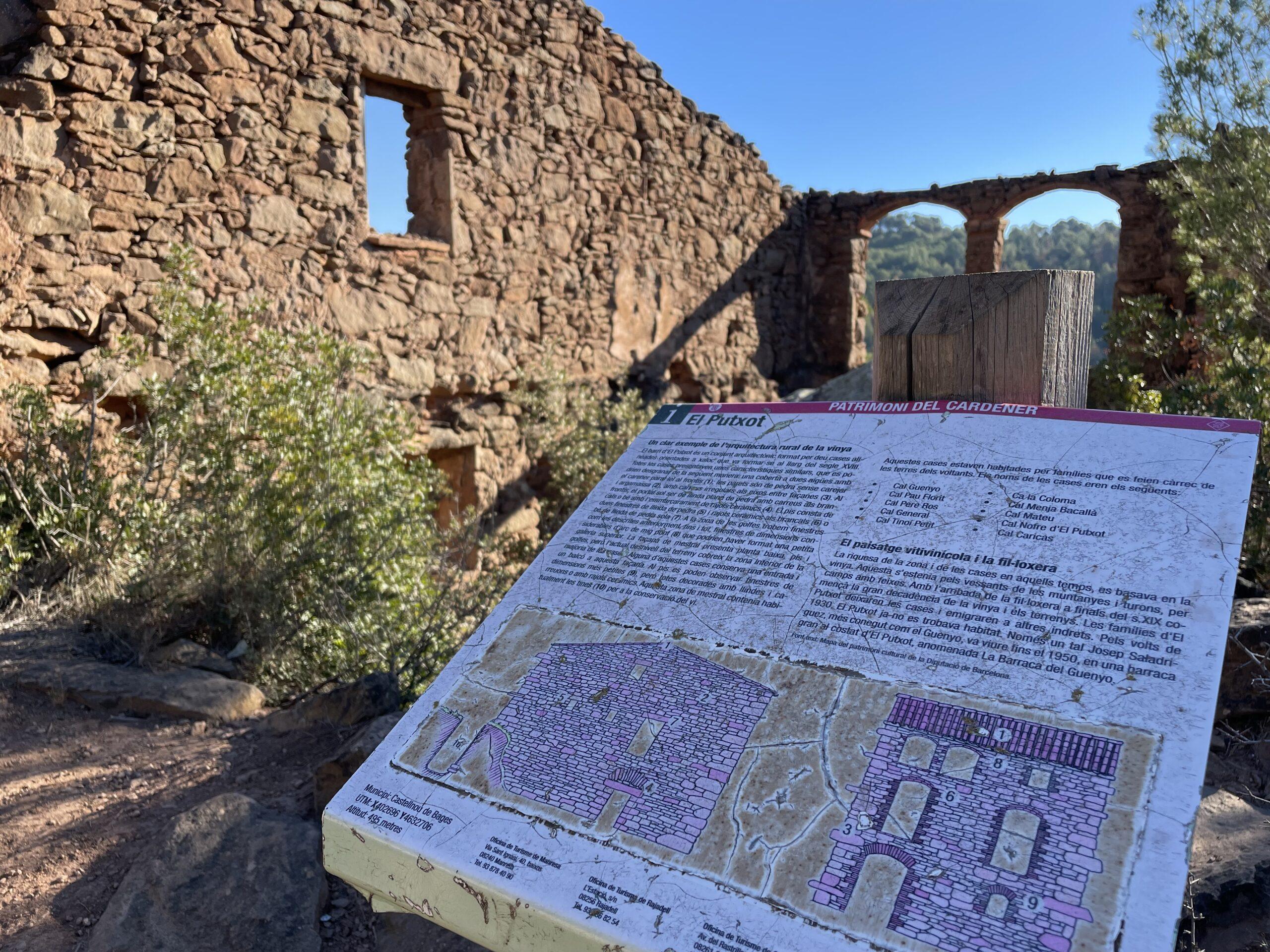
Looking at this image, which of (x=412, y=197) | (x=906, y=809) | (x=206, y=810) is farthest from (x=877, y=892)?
(x=412, y=197)

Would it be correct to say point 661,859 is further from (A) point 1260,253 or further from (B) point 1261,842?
(A) point 1260,253

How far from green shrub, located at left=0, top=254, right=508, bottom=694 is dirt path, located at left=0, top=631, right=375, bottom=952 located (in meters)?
0.52

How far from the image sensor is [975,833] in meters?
1.27

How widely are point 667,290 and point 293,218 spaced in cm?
389

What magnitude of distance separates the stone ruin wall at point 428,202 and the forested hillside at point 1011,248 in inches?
640

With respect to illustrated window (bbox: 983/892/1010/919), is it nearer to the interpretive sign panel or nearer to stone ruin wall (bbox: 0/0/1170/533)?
the interpretive sign panel

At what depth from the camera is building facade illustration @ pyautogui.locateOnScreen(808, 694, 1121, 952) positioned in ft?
3.90

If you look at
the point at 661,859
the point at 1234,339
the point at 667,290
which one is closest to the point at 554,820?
the point at 661,859

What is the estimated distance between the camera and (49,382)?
464 cm

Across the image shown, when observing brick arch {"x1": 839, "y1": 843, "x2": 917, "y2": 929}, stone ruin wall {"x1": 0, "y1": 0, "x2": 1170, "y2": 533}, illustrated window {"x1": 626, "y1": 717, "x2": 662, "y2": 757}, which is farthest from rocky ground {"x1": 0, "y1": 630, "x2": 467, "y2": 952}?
stone ruin wall {"x1": 0, "y1": 0, "x2": 1170, "y2": 533}

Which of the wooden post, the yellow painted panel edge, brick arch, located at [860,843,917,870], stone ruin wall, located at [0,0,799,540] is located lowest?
the yellow painted panel edge

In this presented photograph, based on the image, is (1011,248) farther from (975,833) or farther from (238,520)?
(975,833)

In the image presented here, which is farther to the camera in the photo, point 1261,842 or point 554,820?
point 1261,842

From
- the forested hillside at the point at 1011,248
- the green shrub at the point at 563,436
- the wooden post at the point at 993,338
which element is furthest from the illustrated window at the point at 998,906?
the forested hillside at the point at 1011,248
